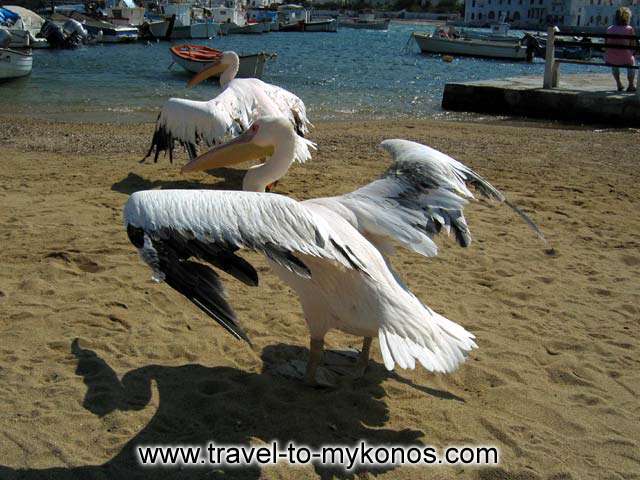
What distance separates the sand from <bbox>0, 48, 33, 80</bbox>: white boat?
44.0ft

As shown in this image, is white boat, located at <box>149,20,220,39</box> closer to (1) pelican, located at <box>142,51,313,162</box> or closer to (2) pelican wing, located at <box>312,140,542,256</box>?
(1) pelican, located at <box>142,51,313,162</box>

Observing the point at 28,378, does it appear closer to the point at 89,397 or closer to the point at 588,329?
the point at 89,397

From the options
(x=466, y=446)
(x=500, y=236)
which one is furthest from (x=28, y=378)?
(x=500, y=236)

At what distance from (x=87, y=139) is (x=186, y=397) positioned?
6.81 m

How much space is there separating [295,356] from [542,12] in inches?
4045

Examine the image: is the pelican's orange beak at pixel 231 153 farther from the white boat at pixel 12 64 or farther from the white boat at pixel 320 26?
the white boat at pixel 320 26

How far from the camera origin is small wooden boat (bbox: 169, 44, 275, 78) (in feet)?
64.5

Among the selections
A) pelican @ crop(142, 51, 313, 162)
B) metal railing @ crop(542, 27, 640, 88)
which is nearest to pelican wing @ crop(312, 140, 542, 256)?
pelican @ crop(142, 51, 313, 162)

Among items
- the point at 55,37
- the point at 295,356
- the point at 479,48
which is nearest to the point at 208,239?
the point at 295,356

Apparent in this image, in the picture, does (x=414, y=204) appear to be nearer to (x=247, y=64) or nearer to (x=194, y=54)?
(x=247, y=64)

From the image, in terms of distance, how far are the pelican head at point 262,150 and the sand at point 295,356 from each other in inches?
30.5

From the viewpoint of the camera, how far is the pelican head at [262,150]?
369 cm

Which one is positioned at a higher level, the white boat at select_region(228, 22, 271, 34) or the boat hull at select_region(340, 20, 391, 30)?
the boat hull at select_region(340, 20, 391, 30)

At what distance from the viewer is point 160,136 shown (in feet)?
22.9
